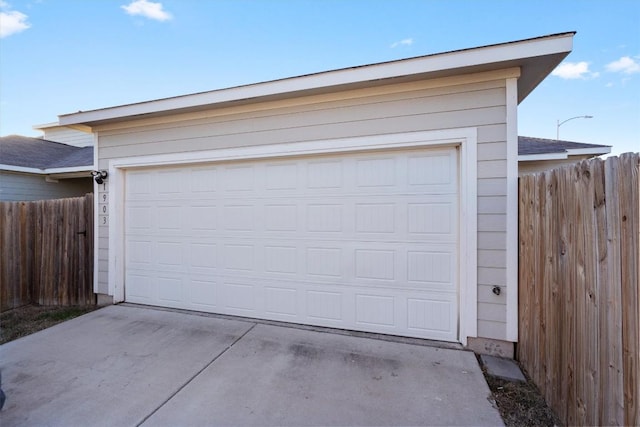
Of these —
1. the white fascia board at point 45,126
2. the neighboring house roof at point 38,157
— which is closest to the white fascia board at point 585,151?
the neighboring house roof at point 38,157

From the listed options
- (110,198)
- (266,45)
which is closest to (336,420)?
(110,198)

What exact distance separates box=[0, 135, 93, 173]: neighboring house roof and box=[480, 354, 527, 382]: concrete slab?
8.71 metres

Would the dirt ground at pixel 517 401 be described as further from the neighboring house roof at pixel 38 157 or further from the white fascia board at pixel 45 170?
the neighboring house roof at pixel 38 157

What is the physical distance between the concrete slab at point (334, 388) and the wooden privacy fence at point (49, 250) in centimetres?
356

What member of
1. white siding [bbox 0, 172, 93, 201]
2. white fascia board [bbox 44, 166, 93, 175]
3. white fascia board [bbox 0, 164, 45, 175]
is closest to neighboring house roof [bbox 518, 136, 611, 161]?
white fascia board [bbox 44, 166, 93, 175]

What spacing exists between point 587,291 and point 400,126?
227 cm

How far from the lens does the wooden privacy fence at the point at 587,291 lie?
138 centimetres

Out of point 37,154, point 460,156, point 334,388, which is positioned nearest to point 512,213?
point 460,156

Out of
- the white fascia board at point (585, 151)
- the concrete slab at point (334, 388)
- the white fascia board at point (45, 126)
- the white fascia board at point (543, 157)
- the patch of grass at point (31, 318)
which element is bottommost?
the patch of grass at point (31, 318)

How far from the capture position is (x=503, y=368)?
271 cm

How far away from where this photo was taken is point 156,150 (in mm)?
4344

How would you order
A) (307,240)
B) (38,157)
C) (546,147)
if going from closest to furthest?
(307,240) < (546,147) < (38,157)

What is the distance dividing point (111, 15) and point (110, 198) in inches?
119

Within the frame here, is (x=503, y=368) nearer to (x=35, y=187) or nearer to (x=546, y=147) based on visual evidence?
(x=546, y=147)
